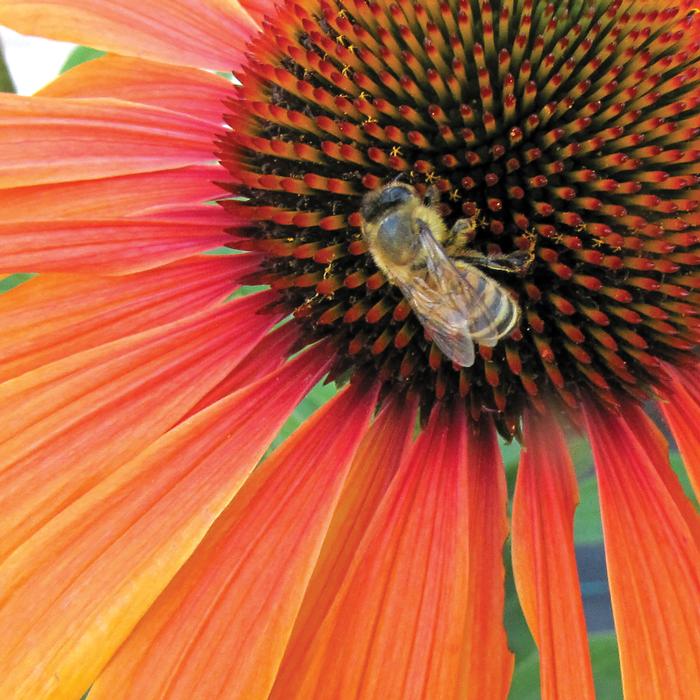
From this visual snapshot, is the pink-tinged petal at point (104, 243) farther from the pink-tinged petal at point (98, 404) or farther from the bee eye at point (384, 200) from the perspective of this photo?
the bee eye at point (384, 200)

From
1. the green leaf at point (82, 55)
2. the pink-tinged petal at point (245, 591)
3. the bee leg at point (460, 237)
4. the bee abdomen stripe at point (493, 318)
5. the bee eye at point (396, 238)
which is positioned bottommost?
the pink-tinged petal at point (245, 591)

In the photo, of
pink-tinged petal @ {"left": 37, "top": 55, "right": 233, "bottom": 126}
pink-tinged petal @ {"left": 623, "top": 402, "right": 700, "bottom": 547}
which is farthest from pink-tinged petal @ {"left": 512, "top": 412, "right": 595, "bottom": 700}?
pink-tinged petal @ {"left": 37, "top": 55, "right": 233, "bottom": 126}

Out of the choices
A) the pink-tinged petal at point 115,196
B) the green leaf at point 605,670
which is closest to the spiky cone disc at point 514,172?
→ the pink-tinged petal at point 115,196

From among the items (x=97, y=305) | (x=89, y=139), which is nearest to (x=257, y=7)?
(x=89, y=139)

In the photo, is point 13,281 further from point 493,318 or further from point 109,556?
point 493,318

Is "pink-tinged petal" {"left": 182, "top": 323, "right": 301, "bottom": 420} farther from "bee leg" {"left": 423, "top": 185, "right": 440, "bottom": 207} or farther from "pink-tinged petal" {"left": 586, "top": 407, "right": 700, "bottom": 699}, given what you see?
"pink-tinged petal" {"left": 586, "top": 407, "right": 700, "bottom": 699}

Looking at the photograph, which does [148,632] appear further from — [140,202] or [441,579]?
[140,202]

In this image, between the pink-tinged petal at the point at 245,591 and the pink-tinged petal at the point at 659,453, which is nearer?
the pink-tinged petal at the point at 245,591
